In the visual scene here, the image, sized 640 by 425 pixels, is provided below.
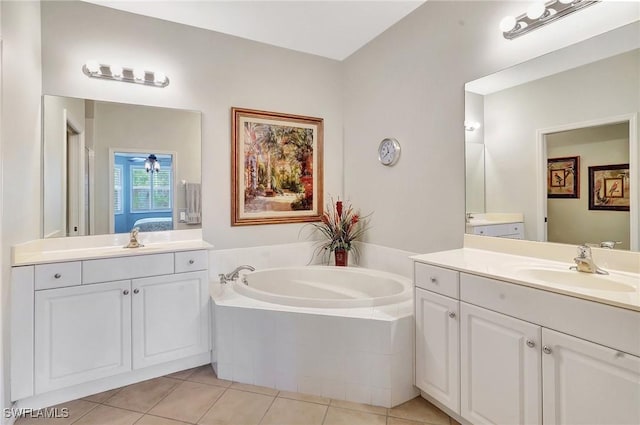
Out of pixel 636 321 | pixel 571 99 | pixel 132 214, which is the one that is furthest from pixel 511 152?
pixel 132 214

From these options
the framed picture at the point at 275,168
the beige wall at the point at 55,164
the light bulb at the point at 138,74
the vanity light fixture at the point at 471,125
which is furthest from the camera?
the framed picture at the point at 275,168

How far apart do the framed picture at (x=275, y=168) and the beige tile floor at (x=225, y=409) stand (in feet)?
4.63

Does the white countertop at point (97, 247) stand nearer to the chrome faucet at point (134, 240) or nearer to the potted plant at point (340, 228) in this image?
the chrome faucet at point (134, 240)

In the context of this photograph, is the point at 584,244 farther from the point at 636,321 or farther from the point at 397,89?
the point at 397,89

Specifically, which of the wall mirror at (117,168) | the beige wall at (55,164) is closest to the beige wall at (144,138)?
the wall mirror at (117,168)

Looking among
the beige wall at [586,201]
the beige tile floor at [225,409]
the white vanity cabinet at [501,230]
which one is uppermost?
the beige wall at [586,201]

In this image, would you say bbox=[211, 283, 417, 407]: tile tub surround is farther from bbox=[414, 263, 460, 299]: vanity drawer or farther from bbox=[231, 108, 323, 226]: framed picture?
bbox=[231, 108, 323, 226]: framed picture

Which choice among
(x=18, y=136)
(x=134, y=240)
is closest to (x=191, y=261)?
(x=134, y=240)

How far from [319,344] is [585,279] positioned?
1422 millimetres

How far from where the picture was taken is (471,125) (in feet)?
7.18

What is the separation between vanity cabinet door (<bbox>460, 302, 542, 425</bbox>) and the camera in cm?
137

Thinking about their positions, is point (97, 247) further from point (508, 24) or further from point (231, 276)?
point (508, 24)

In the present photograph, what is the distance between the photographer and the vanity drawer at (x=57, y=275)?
1.90 metres

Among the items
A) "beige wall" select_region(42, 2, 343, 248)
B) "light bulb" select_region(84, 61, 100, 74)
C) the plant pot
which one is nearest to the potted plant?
the plant pot
